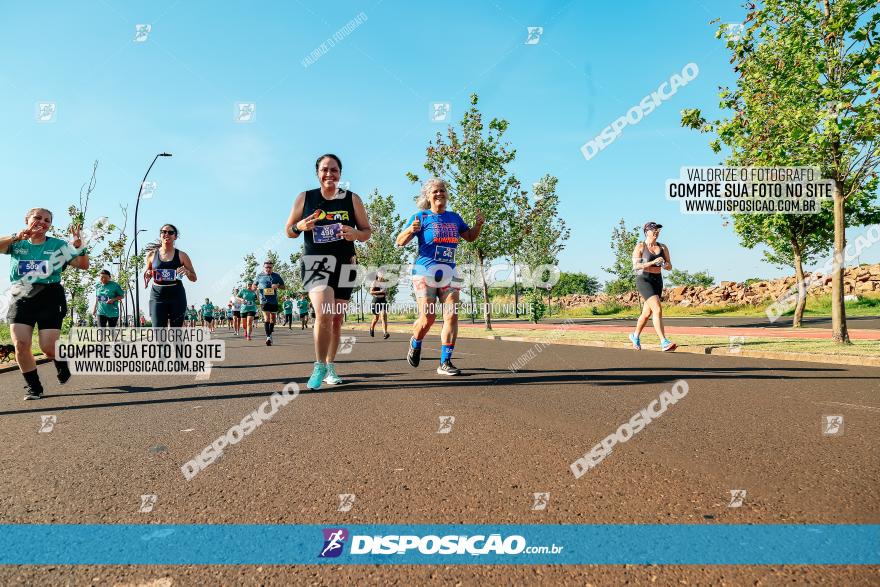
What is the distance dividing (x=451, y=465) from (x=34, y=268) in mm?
5907

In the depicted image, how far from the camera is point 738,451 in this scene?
3.20 meters

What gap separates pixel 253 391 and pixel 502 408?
9.93 ft

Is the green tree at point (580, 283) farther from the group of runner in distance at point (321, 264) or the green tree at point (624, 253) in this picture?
the group of runner in distance at point (321, 264)

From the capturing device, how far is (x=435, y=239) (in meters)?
7.07

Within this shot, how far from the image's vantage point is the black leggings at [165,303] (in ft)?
27.9

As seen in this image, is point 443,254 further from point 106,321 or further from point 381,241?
point 381,241

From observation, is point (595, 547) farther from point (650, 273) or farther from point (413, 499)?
point (650, 273)

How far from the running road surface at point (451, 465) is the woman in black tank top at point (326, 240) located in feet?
2.59

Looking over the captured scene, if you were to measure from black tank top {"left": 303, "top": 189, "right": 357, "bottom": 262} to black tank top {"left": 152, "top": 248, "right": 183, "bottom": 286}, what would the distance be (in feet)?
11.7

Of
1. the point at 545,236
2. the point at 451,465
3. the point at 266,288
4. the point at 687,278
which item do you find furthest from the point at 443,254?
the point at 687,278

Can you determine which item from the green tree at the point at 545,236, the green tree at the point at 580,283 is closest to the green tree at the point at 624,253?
the green tree at the point at 545,236

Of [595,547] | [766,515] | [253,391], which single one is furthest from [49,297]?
[766,515]

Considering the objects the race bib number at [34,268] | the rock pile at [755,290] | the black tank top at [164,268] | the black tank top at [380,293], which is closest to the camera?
the race bib number at [34,268]

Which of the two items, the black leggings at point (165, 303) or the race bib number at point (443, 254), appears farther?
the black leggings at point (165, 303)
